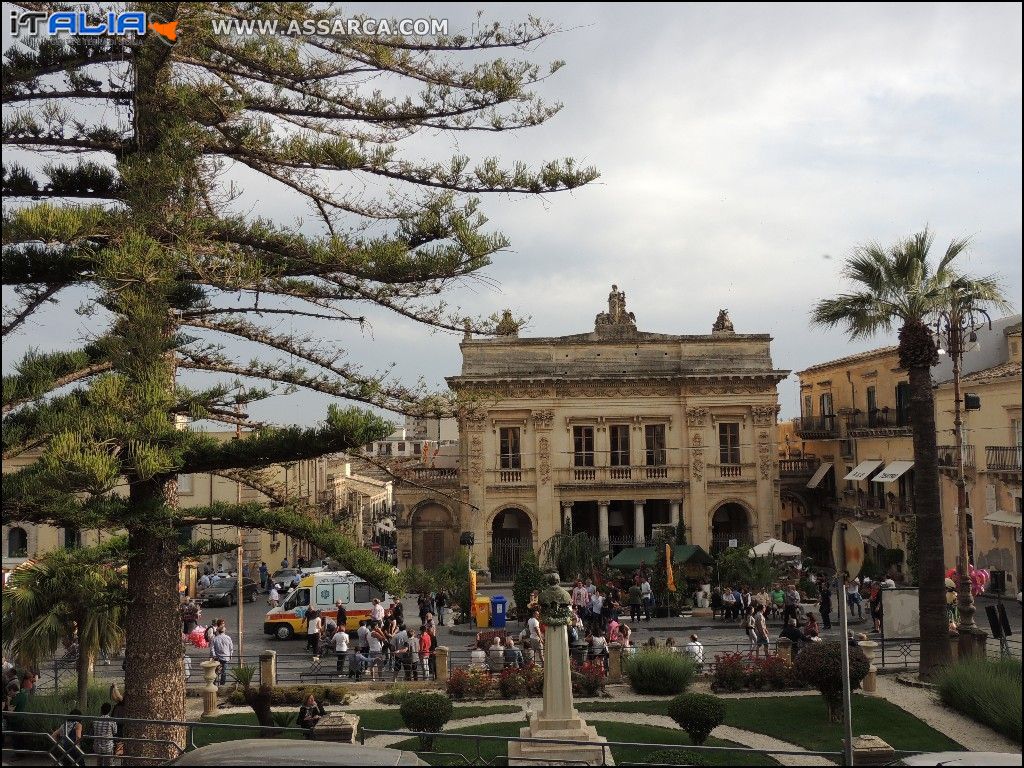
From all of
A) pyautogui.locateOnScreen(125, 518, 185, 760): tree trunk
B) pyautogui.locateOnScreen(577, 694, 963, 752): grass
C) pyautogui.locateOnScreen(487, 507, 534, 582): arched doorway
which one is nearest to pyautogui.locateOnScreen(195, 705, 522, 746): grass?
pyautogui.locateOnScreen(577, 694, 963, 752): grass

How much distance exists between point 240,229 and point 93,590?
423cm

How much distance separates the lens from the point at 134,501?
1099 cm

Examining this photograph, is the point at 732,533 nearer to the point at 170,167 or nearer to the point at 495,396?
the point at 495,396

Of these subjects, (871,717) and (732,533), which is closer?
(871,717)

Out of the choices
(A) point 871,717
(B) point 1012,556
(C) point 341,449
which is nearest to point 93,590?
(C) point 341,449

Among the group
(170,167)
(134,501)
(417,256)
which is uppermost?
(170,167)

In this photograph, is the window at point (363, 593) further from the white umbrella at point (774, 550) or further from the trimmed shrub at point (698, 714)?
the trimmed shrub at point (698, 714)

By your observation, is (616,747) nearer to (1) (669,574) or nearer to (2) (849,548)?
(2) (849,548)

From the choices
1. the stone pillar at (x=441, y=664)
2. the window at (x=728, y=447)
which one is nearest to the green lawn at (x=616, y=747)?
the stone pillar at (x=441, y=664)

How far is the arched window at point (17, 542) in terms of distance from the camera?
4288 cm

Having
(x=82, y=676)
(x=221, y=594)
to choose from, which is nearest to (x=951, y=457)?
(x=221, y=594)

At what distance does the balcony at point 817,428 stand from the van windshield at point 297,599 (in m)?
27.2

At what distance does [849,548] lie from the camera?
835 centimetres

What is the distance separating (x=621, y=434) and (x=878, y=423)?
10558mm
